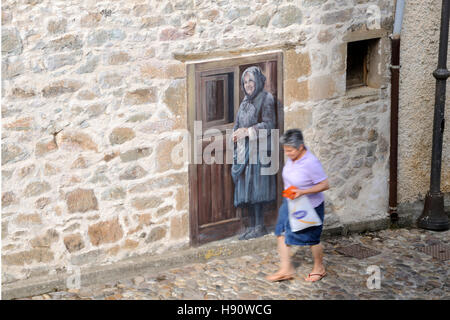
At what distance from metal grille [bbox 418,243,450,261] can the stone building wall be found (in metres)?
1.67

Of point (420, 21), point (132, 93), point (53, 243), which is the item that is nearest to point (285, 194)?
point (132, 93)

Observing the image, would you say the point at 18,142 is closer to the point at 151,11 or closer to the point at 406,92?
the point at 151,11

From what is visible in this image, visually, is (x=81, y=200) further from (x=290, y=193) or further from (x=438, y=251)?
(x=438, y=251)

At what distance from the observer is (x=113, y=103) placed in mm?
6855

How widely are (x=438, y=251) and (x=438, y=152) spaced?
114 centimetres

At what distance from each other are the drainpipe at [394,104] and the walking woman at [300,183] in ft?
6.01

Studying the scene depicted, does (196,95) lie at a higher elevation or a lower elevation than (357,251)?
higher

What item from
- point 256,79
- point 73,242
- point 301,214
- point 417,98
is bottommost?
point 73,242

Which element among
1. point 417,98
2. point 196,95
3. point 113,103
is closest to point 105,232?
point 113,103

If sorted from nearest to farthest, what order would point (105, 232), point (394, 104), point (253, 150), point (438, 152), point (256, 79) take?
1. point (105, 232)
2. point (256, 79)
3. point (253, 150)
4. point (394, 104)
5. point (438, 152)

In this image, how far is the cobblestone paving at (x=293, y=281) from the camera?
6.89 m

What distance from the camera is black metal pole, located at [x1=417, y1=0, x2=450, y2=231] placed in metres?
8.25

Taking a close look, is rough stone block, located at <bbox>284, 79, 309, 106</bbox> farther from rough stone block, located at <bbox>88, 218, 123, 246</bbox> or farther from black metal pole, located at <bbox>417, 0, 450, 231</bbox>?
rough stone block, located at <bbox>88, 218, 123, 246</bbox>

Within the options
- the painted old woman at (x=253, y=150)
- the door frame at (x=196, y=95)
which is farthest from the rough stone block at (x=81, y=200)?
the painted old woman at (x=253, y=150)
